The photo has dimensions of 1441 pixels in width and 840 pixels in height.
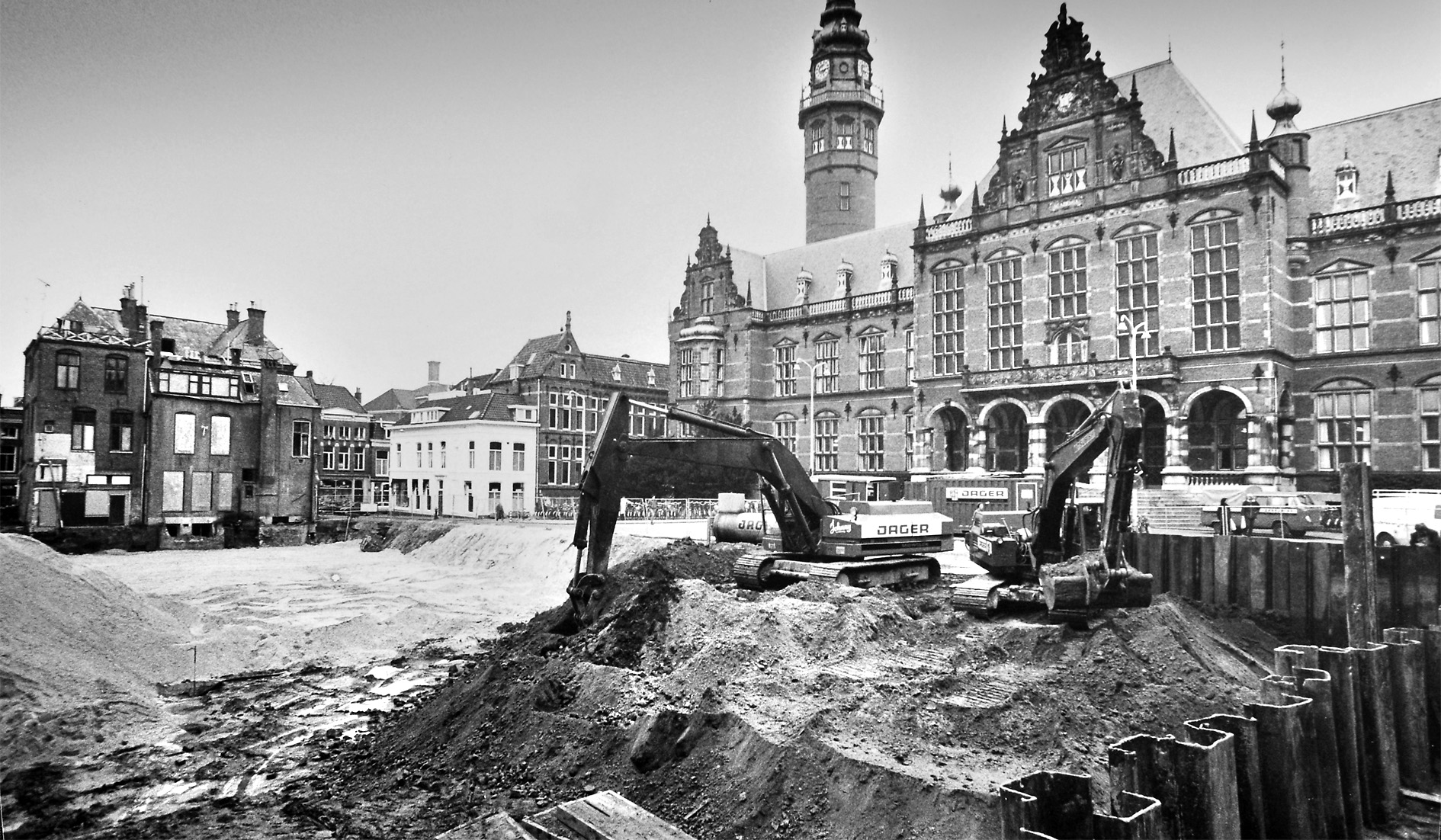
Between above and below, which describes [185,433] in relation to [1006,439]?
above

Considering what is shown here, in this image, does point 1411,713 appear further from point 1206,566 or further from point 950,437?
point 950,437

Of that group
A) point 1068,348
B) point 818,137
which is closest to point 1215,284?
point 1068,348

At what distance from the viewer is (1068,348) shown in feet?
114

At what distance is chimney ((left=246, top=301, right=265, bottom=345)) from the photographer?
148 ft

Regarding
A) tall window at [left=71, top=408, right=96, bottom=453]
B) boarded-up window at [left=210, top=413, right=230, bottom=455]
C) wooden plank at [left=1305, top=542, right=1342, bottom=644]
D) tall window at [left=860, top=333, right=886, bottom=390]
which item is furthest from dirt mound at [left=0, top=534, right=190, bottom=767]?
tall window at [left=860, top=333, right=886, bottom=390]

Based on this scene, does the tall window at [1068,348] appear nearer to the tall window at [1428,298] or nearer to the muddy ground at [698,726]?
the tall window at [1428,298]

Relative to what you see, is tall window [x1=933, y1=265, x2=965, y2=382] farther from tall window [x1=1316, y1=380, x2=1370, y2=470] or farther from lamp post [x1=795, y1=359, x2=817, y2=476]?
tall window [x1=1316, y1=380, x2=1370, y2=470]

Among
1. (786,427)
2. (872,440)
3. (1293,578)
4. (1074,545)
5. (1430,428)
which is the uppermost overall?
(786,427)

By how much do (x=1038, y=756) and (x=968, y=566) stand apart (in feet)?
43.4

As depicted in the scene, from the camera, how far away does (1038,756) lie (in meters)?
9.24

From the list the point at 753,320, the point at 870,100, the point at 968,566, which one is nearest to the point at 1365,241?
the point at 968,566

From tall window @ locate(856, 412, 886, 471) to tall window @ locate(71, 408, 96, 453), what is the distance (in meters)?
37.6

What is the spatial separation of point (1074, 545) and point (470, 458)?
4101cm

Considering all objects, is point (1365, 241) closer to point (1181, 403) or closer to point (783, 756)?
point (1181, 403)
